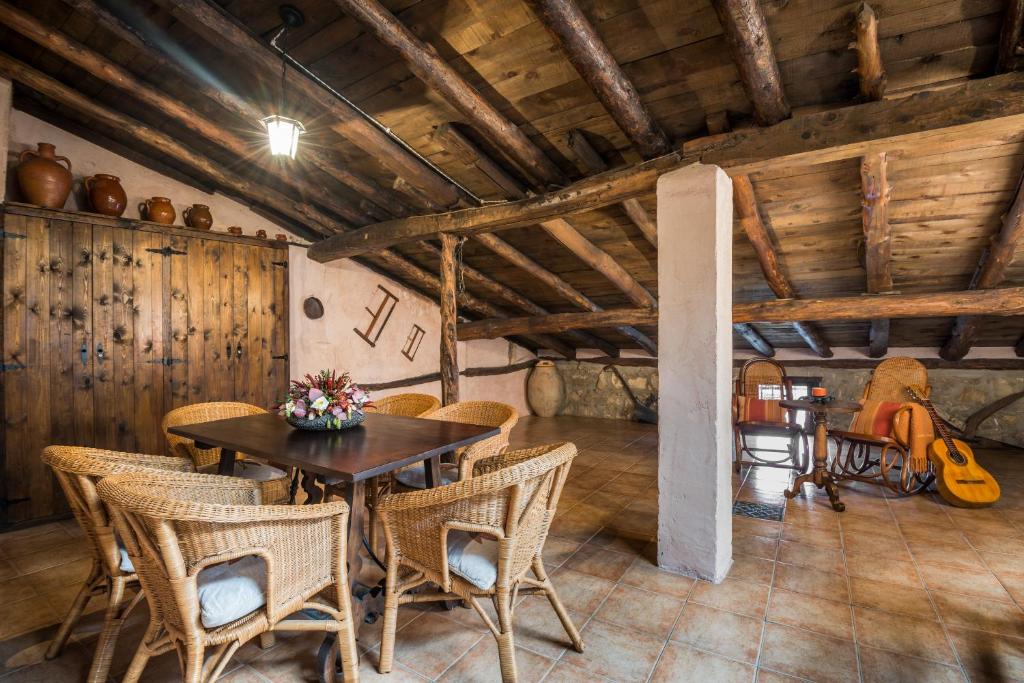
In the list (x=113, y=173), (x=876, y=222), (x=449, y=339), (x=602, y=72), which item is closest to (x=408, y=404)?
(x=449, y=339)

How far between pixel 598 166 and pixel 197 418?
2.89 metres

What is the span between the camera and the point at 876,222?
10.3 feet

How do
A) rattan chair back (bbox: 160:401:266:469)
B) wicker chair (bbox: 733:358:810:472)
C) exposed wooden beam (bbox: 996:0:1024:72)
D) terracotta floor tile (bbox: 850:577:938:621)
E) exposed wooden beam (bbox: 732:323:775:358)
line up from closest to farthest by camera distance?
exposed wooden beam (bbox: 996:0:1024:72), terracotta floor tile (bbox: 850:577:938:621), rattan chair back (bbox: 160:401:266:469), wicker chair (bbox: 733:358:810:472), exposed wooden beam (bbox: 732:323:775:358)

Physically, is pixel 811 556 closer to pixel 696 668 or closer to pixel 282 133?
pixel 696 668

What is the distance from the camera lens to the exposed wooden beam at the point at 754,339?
17.9 feet

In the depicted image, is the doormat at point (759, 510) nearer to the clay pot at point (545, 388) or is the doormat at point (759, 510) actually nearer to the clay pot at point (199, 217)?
the clay pot at point (545, 388)

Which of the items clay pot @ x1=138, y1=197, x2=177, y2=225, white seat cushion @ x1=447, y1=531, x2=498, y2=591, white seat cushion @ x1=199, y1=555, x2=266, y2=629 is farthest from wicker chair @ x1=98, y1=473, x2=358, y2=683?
clay pot @ x1=138, y1=197, x2=177, y2=225

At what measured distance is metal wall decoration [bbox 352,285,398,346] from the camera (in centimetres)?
553

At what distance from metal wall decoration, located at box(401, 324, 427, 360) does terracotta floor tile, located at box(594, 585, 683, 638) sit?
424 cm

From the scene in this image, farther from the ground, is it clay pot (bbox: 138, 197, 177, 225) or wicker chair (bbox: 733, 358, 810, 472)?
clay pot (bbox: 138, 197, 177, 225)

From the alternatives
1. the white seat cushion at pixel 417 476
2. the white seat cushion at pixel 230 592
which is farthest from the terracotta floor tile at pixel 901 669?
the white seat cushion at pixel 230 592

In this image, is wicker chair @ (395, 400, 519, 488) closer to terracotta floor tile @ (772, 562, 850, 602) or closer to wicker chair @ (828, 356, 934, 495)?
terracotta floor tile @ (772, 562, 850, 602)

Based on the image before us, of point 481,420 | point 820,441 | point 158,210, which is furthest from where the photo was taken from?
point 158,210

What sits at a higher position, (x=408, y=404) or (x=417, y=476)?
(x=408, y=404)
